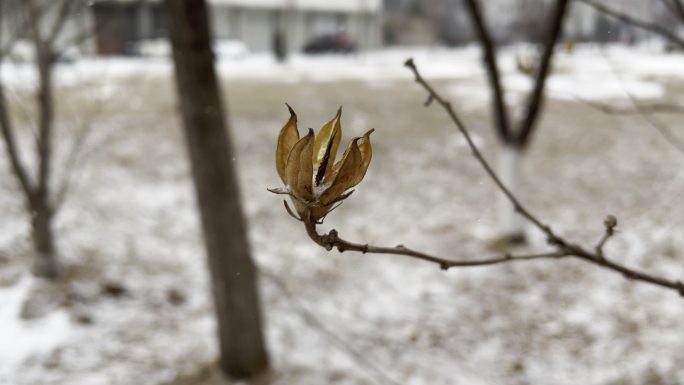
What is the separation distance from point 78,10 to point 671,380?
600 cm

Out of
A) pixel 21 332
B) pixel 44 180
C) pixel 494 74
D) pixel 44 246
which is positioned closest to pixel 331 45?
pixel 494 74

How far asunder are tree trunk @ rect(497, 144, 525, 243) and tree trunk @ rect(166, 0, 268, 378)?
3.96 meters

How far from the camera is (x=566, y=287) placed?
263 inches

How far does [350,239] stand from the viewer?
8148 millimetres

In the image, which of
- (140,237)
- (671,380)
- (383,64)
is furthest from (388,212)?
(383,64)

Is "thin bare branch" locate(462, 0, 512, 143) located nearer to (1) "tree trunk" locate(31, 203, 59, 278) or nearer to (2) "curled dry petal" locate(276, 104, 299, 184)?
(1) "tree trunk" locate(31, 203, 59, 278)

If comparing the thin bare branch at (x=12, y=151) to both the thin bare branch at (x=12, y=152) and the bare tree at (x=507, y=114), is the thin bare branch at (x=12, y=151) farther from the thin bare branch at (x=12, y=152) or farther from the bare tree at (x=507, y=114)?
the bare tree at (x=507, y=114)

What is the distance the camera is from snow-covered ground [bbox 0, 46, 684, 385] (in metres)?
5.25

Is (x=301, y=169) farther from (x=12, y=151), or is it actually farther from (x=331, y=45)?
(x=331, y=45)

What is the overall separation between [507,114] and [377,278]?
2661mm

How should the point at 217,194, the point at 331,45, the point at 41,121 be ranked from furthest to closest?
1. the point at 331,45
2. the point at 41,121
3. the point at 217,194

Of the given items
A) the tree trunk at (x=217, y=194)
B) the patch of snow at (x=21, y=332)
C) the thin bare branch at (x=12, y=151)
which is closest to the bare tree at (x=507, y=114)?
the tree trunk at (x=217, y=194)

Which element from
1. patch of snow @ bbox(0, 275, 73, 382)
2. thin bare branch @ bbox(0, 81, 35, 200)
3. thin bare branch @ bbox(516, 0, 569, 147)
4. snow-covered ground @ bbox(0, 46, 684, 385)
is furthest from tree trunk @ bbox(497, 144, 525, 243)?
thin bare branch @ bbox(0, 81, 35, 200)

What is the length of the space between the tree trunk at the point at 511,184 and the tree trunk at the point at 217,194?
3963 millimetres
